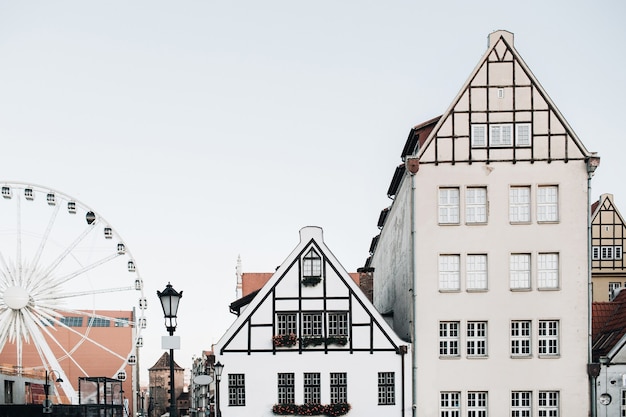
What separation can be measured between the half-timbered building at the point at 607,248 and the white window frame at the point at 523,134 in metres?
26.6

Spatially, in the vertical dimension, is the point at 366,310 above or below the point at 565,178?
below

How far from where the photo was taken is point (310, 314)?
32.9 m

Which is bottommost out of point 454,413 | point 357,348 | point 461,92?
point 454,413

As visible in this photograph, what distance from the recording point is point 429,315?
3241cm

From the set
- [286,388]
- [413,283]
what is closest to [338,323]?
[286,388]

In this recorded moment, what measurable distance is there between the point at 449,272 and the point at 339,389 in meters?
7.02

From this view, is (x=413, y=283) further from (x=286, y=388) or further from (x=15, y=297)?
(x=15, y=297)

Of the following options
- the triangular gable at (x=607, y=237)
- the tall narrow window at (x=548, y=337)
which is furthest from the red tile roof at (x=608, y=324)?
the triangular gable at (x=607, y=237)

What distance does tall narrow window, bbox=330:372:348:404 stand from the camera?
32.6 meters

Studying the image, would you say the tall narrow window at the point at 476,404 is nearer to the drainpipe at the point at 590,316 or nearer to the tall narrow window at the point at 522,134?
the drainpipe at the point at 590,316

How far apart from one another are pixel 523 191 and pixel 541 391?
8.67 meters

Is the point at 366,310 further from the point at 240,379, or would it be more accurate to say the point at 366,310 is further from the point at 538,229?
the point at 538,229

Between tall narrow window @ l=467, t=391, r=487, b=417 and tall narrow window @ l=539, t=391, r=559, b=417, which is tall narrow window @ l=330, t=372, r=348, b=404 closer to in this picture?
tall narrow window @ l=467, t=391, r=487, b=417

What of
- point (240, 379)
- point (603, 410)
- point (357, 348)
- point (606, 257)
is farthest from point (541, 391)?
point (606, 257)
